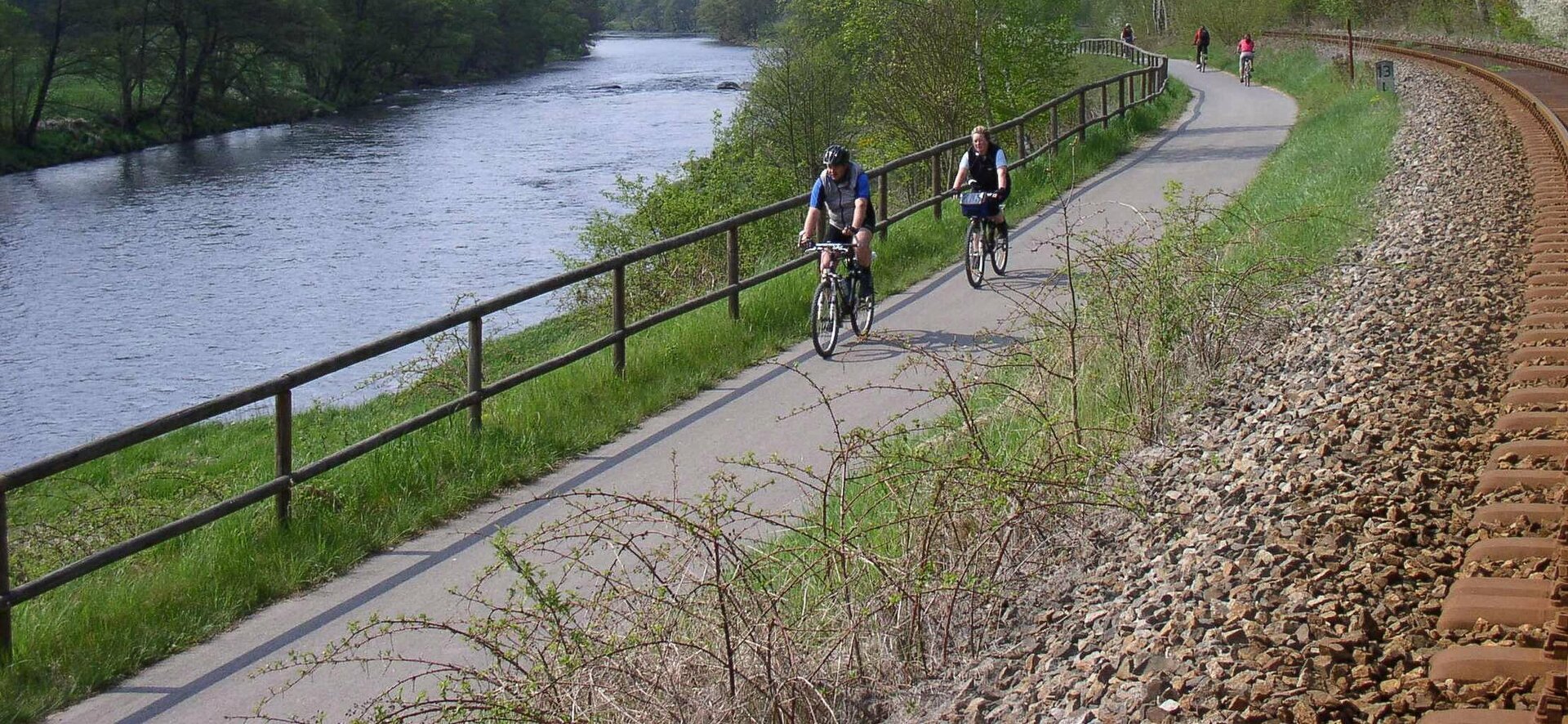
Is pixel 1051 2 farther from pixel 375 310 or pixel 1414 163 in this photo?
pixel 1414 163

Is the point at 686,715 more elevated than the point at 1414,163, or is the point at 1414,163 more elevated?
the point at 1414,163

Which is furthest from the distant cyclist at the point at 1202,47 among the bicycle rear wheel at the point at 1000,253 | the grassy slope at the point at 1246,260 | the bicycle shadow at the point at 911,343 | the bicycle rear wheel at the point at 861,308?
the bicycle rear wheel at the point at 861,308

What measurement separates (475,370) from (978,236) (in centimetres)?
727

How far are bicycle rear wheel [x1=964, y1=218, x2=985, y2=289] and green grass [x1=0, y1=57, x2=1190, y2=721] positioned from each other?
0.87 metres

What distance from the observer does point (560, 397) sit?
431 inches

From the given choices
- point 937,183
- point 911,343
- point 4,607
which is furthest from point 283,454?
point 937,183

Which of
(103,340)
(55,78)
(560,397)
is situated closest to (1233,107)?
(103,340)

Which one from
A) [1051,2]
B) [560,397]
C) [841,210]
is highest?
[1051,2]

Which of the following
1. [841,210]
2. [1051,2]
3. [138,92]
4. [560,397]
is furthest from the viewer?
[138,92]

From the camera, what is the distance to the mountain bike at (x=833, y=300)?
12.6m

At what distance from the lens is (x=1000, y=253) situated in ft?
53.5

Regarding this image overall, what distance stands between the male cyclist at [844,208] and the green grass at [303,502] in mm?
A: 1098

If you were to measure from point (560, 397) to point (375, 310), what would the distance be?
60.8 feet

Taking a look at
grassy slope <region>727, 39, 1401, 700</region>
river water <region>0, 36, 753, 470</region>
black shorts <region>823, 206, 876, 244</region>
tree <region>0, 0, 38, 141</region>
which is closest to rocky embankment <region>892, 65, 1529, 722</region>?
grassy slope <region>727, 39, 1401, 700</region>
